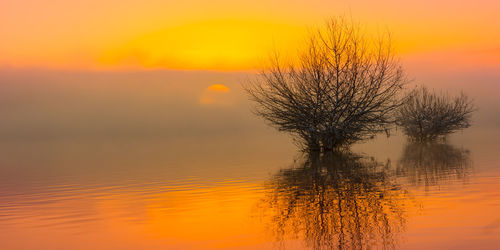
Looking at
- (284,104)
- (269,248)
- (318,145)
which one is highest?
(284,104)

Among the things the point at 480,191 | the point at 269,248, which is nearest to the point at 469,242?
the point at 269,248

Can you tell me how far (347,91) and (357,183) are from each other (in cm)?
1933

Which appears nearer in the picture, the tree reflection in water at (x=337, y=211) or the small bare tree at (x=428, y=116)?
the tree reflection in water at (x=337, y=211)

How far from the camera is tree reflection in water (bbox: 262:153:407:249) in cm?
948

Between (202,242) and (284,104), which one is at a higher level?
(284,104)

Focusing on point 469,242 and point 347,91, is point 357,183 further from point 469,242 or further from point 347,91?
point 347,91

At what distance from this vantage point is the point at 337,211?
1248 cm

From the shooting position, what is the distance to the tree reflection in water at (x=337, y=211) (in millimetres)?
9477

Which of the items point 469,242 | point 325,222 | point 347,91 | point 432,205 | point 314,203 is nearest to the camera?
point 469,242

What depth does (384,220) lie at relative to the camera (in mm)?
11109

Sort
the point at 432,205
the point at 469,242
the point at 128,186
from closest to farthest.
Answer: the point at 469,242
the point at 432,205
the point at 128,186

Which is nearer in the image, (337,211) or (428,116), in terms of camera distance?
(337,211)

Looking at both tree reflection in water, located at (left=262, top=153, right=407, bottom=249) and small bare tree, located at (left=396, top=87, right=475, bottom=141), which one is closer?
tree reflection in water, located at (left=262, top=153, right=407, bottom=249)

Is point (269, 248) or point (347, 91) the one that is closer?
point (269, 248)
